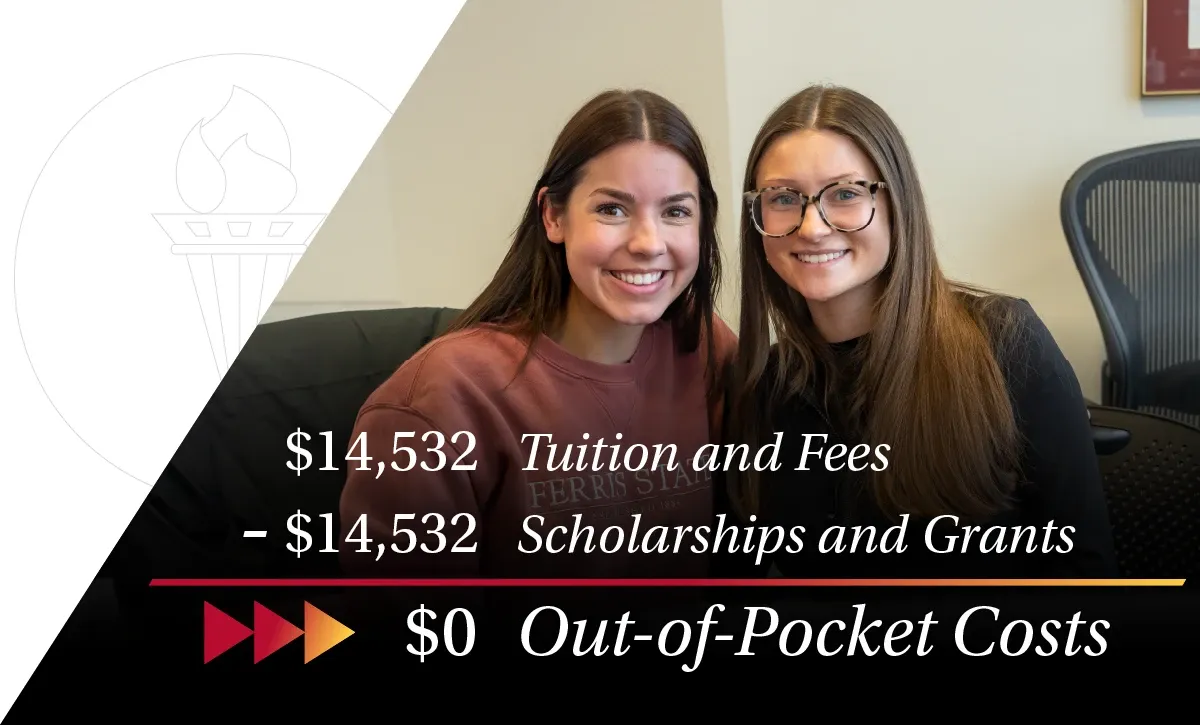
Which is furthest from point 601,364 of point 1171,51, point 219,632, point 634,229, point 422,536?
point 1171,51

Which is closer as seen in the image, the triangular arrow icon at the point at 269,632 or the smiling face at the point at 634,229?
the smiling face at the point at 634,229

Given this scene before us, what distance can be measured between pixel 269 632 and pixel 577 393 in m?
0.41

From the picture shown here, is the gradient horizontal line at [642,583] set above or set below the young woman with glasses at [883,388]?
below

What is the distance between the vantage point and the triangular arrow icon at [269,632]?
1119mm

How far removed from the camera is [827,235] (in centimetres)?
97

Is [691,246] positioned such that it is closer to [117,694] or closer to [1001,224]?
[1001,224]

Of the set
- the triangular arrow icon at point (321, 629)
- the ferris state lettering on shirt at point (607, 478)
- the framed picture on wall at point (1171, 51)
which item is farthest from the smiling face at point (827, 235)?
the triangular arrow icon at point (321, 629)

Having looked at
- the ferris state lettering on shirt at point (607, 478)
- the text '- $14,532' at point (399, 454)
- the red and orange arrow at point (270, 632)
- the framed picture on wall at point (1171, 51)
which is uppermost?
the framed picture on wall at point (1171, 51)

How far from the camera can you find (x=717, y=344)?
1.07 meters

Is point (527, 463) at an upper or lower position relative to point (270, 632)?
upper

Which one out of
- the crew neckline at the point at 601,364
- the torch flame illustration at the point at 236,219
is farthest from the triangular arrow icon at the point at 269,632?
the crew neckline at the point at 601,364

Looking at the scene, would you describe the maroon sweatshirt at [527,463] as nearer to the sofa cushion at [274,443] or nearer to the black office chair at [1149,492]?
the sofa cushion at [274,443]

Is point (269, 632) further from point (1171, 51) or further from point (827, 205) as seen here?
point (1171, 51)

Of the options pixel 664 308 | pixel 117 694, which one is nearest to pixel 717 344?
pixel 664 308
